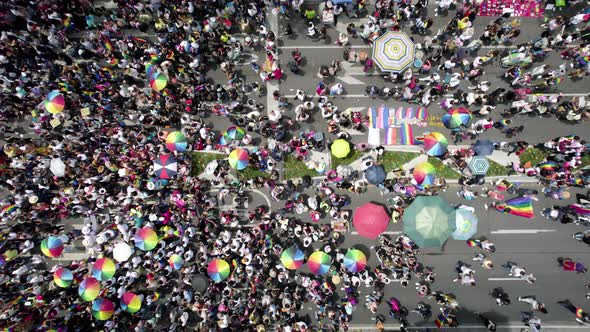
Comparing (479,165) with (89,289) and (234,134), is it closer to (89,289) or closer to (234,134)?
(234,134)

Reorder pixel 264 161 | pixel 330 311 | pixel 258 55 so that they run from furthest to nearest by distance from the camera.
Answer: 1. pixel 258 55
2. pixel 264 161
3. pixel 330 311

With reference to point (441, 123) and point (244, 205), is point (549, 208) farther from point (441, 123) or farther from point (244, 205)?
point (244, 205)

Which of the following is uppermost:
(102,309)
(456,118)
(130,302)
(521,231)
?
(456,118)

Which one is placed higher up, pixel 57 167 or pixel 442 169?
pixel 442 169

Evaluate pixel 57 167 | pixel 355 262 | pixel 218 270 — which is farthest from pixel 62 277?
pixel 355 262

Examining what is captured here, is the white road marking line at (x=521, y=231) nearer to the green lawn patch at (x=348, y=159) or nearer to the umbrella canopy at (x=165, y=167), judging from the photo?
the green lawn patch at (x=348, y=159)

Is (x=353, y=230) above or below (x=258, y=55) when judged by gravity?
below

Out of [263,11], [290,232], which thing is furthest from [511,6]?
[290,232]
